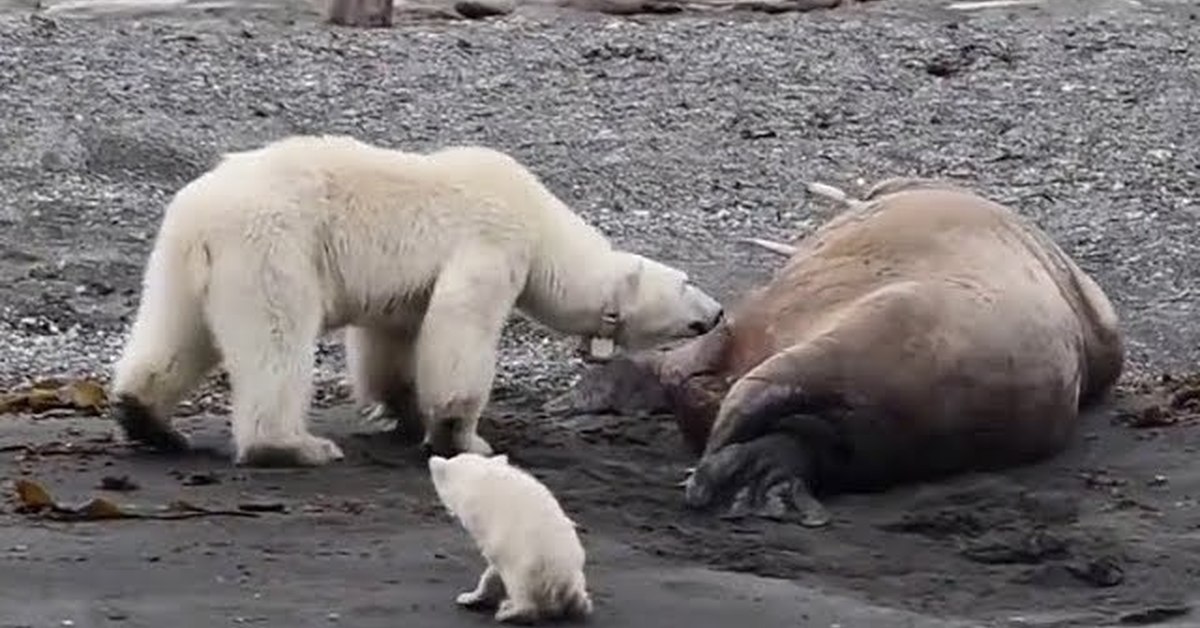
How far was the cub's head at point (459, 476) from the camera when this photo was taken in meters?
6.41

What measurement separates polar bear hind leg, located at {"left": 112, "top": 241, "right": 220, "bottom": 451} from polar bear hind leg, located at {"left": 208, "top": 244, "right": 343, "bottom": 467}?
0.15 meters

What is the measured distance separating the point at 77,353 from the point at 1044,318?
383 centimetres

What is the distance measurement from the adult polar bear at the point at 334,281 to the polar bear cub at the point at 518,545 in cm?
147

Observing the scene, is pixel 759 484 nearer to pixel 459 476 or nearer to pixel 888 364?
pixel 888 364

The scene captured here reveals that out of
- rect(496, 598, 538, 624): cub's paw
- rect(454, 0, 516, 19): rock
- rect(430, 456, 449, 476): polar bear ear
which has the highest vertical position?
rect(430, 456, 449, 476): polar bear ear

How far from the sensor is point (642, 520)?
7.49 metres

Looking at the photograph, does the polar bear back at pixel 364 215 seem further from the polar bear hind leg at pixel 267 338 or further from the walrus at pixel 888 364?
the walrus at pixel 888 364

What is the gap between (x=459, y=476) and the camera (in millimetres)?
6457

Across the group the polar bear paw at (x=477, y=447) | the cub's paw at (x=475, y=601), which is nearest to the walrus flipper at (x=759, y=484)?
the polar bear paw at (x=477, y=447)

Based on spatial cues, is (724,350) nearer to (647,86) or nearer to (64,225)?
(64,225)

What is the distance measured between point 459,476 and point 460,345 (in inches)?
59.5

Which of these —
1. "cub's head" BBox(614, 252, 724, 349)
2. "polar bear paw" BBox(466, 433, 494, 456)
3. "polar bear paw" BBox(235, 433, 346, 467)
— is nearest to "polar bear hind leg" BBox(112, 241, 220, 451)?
"polar bear paw" BBox(235, 433, 346, 467)

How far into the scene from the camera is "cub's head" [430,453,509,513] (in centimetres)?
641

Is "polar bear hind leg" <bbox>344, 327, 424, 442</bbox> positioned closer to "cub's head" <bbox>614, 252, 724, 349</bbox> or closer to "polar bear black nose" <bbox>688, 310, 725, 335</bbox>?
"cub's head" <bbox>614, 252, 724, 349</bbox>
